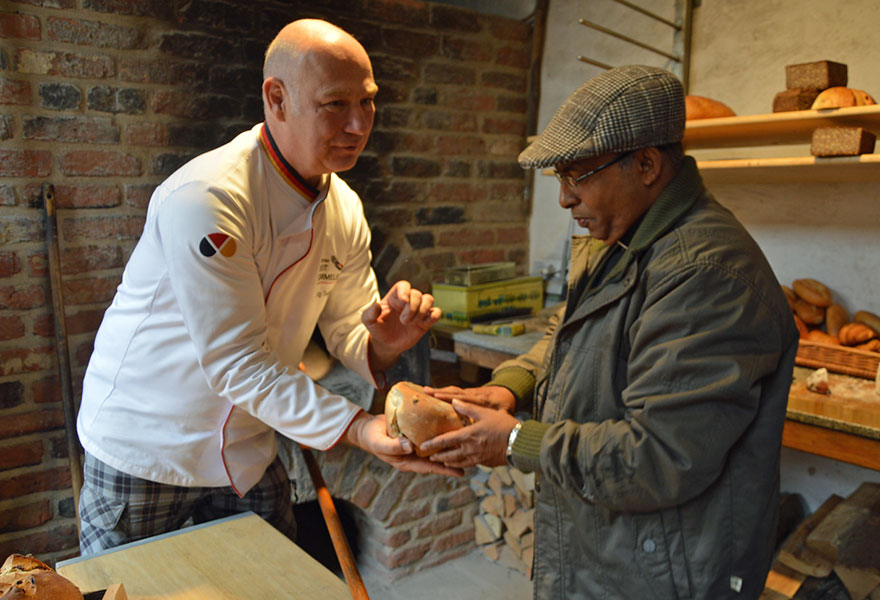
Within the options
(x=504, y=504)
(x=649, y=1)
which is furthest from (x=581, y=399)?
(x=649, y=1)

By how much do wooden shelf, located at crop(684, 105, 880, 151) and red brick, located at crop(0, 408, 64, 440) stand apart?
8.11ft

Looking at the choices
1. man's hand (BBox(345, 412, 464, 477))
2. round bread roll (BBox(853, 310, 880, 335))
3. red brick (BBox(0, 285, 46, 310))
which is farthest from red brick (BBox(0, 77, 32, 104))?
round bread roll (BBox(853, 310, 880, 335))

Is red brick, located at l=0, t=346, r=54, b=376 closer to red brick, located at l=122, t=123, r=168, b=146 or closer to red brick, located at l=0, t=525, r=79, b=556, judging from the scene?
red brick, located at l=0, t=525, r=79, b=556

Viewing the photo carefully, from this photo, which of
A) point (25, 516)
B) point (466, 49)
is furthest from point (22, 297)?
point (466, 49)

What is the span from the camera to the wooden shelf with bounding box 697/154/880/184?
86.8 inches

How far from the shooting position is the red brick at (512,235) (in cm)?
385

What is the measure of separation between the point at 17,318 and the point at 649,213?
2194 mm

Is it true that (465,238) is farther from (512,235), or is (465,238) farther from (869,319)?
(869,319)

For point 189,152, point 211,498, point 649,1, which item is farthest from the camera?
point 649,1

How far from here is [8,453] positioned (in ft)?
8.17

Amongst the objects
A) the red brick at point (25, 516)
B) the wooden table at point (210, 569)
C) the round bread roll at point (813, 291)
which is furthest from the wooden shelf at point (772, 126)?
the red brick at point (25, 516)

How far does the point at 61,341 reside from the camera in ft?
8.11

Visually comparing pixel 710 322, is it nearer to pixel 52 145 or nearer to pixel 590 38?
pixel 52 145

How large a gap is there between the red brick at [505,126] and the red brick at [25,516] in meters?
2.63
